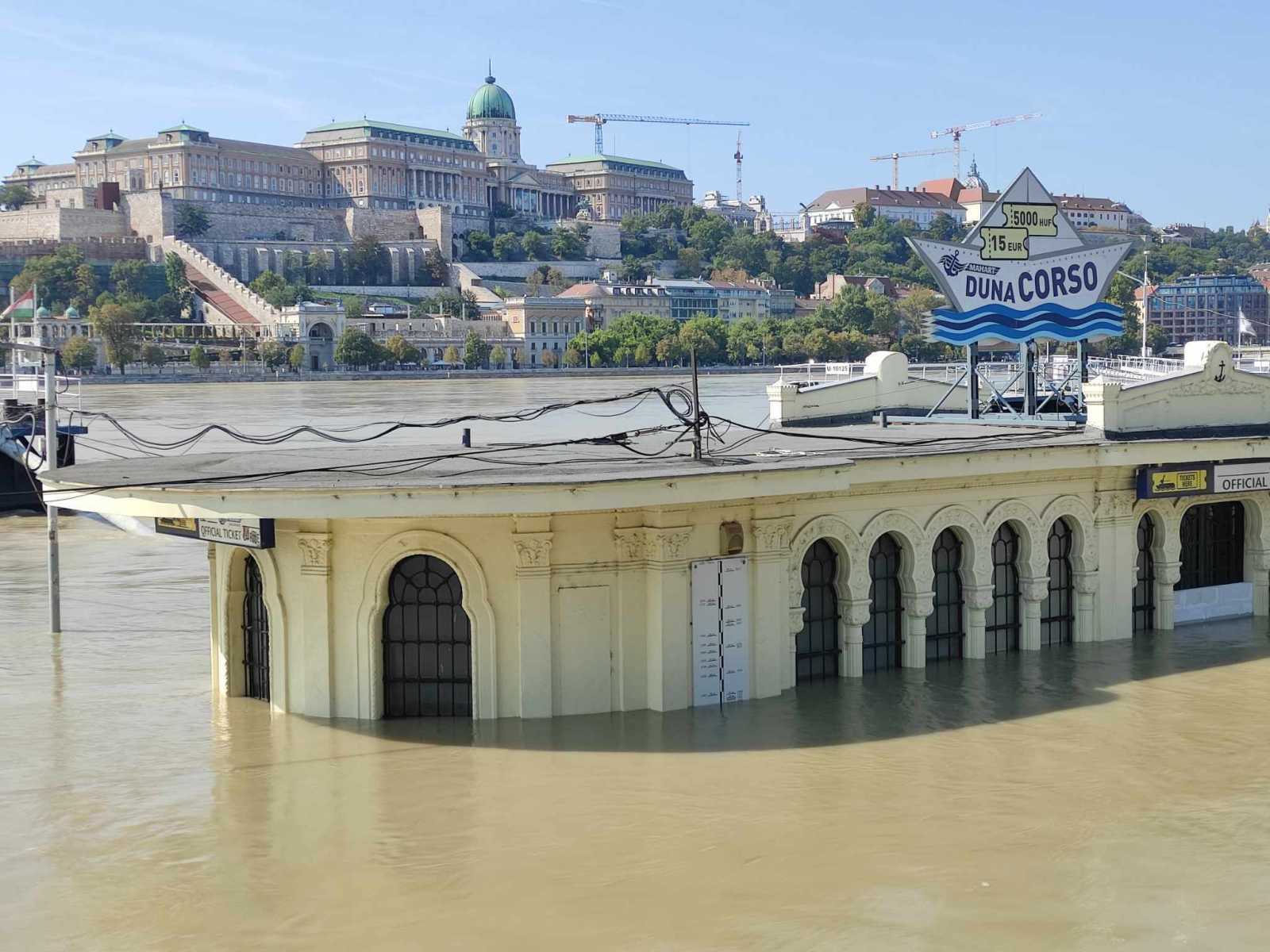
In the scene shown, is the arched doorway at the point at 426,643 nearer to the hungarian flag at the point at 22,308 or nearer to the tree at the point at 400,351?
the hungarian flag at the point at 22,308

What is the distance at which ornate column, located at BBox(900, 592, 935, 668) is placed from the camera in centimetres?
2227

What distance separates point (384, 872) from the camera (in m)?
14.5

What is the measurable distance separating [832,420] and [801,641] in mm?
8854

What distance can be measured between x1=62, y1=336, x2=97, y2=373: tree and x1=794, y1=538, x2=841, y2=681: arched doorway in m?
141

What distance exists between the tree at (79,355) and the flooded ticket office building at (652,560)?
13777cm

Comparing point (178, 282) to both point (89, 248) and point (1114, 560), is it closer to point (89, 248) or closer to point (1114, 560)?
point (89, 248)

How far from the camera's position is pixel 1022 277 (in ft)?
89.4

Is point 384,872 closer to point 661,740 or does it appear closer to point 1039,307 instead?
point 661,740

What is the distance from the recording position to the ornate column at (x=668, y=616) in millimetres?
19188

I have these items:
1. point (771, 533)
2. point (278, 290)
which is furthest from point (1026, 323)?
point (278, 290)

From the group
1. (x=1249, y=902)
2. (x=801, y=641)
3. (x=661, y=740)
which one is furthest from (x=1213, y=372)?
(x=1249, y=902)

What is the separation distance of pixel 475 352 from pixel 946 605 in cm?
15930

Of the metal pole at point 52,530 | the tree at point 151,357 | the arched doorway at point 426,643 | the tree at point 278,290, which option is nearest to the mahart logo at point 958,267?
the arched doorway at point 426,643

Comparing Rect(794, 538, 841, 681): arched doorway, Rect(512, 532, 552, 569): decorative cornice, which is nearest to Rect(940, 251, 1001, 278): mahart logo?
Rect(794, 538, 841, 681): arched doorway
